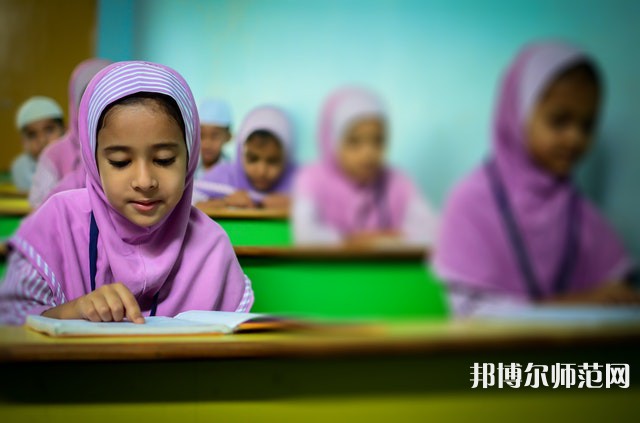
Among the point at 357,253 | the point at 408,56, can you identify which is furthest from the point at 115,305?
the point at 408,56

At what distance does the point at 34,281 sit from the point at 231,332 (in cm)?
28

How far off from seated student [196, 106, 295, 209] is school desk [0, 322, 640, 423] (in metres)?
0.20

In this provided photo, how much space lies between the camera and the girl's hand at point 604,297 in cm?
115

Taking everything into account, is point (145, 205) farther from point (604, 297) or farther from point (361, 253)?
point (604, 297)

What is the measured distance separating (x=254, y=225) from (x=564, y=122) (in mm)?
438

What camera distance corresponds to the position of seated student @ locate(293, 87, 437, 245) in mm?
1162

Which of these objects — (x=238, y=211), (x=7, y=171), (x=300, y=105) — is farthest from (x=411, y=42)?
(x=7, y=171)

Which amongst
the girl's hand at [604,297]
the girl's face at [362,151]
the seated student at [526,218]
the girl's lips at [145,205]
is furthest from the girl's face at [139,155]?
the girl's hand at [604,297]

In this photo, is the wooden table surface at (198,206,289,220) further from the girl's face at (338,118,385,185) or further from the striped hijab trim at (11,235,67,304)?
the striped hijab trim at (11,235,67,304)

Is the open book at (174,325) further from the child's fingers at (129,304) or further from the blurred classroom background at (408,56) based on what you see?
the blurred classroom background at (408,56)

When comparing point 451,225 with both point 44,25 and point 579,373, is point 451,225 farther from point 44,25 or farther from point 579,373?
point 44,25

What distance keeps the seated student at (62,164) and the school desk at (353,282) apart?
10.9 inches

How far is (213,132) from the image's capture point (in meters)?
1.21

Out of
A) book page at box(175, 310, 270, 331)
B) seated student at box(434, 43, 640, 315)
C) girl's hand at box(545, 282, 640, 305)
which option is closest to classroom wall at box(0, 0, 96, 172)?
book page at box(175, 310, 270, 331)
